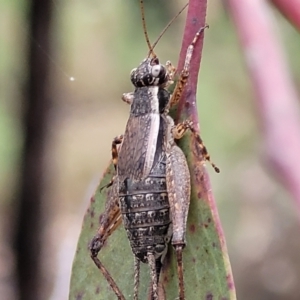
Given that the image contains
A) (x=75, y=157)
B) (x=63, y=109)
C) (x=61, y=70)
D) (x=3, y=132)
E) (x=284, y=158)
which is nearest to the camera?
(x=284, y=158)

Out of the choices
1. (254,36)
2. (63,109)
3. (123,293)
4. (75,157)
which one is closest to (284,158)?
(254,36)

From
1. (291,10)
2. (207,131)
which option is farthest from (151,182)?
(207,131)

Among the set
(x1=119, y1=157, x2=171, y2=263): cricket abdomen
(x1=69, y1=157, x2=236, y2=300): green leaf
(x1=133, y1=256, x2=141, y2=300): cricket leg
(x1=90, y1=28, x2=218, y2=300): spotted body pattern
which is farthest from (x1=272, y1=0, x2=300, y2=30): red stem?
(x1=133, y1=256, x2=141, y2=300): cricket leg

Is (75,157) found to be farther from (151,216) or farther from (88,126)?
(151,216)

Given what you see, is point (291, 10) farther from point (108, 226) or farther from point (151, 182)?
point (108, 226)

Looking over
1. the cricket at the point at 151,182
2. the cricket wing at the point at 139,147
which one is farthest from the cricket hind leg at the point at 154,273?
the cricket wing at the point at 139,147

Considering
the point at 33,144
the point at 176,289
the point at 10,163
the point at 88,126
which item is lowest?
the point at 176,289
